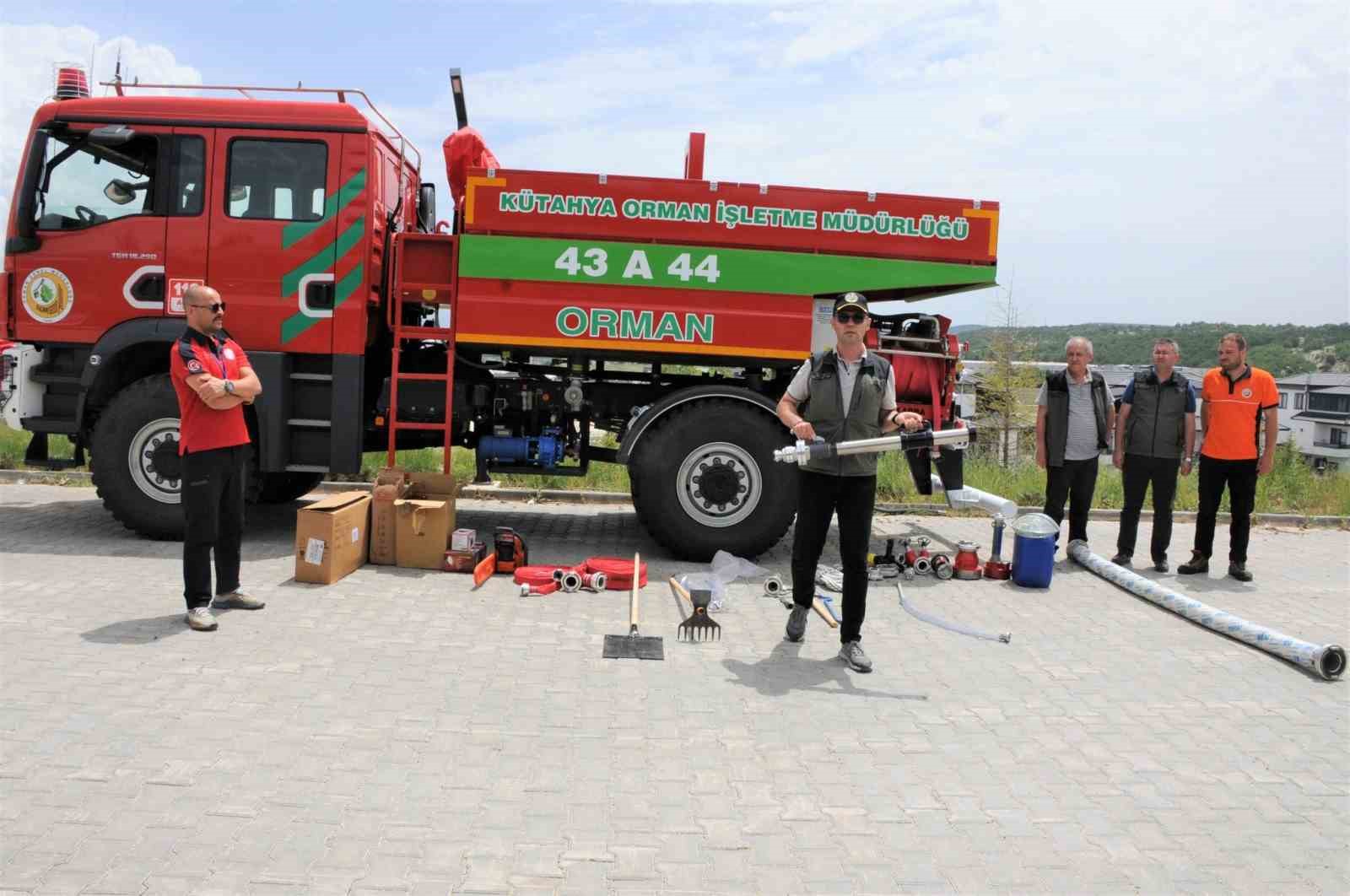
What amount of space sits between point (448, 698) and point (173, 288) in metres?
4.67

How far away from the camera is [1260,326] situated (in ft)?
284

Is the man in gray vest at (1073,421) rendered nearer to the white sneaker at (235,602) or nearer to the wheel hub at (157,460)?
the white sneaker at (235,602)

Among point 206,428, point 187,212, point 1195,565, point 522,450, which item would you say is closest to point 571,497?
point 522,450

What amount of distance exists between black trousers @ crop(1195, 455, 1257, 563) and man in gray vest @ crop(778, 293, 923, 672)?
3997mm

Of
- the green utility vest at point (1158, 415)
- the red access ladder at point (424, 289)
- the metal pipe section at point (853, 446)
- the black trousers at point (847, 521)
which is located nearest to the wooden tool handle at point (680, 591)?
the black trousers at point (847, 521)

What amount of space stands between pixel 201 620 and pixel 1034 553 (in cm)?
563

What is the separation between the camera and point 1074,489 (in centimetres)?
817

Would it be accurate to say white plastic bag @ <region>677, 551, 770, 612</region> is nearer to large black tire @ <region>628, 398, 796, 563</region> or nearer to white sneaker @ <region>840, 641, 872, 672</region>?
large black tire @ <region>628, 398, 796, 563</region>

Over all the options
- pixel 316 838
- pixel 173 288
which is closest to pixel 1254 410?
pixel 316 838

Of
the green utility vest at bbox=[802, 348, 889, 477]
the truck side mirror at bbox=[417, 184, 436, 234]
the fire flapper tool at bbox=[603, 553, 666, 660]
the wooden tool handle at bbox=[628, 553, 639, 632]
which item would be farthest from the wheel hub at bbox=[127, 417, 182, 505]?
the green utility vest at bbox=[802, 348, 889, 477]

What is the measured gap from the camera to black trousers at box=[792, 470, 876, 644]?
5.29 metres

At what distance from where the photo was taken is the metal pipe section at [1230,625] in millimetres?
5344

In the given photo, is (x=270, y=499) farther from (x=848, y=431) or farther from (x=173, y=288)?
(x=848, y=431)

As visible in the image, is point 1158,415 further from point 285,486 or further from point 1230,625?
point 285,486
